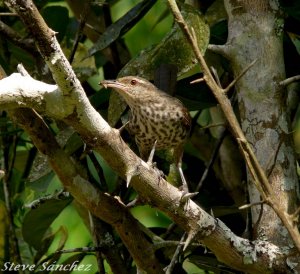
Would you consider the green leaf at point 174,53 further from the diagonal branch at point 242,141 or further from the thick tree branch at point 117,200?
the diagonal branch at point 242,141

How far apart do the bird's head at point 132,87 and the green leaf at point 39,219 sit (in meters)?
0.55

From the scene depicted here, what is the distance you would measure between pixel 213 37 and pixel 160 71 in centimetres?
42

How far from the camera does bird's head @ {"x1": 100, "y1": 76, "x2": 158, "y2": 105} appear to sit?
3.60 metres

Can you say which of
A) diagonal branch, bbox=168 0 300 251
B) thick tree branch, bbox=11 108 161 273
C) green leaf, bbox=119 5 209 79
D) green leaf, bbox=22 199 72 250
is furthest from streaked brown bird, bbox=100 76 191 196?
diagonal branch, bbox=168 0 300 251

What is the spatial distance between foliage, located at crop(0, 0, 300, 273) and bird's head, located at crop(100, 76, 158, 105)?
0.19ft

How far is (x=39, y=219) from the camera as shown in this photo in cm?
388

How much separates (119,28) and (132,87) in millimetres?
283

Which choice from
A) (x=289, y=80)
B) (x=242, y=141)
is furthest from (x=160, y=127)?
(x=242, y=141)

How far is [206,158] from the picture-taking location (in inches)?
173

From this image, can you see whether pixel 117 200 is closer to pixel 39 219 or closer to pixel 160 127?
pixel 160 127

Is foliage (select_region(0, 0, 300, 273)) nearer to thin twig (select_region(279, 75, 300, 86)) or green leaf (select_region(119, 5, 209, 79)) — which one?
green leaf (select_region(119, 5, 209, 79))

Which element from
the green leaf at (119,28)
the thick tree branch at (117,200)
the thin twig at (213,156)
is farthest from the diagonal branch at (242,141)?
the thin twig at (213,156)

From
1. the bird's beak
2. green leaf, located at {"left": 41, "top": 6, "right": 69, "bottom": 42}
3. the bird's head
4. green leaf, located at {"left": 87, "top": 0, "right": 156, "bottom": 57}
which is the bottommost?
the bird's head

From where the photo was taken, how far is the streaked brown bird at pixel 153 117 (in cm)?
358
